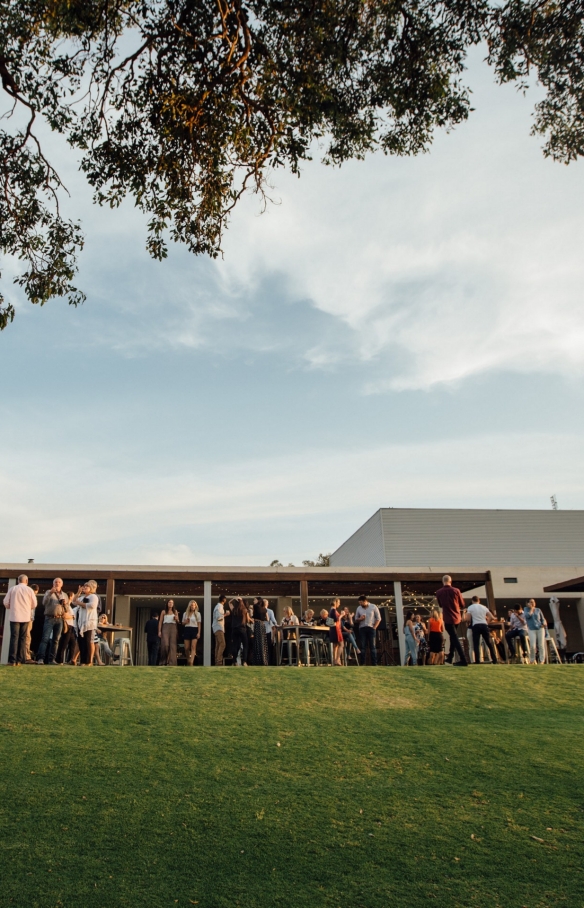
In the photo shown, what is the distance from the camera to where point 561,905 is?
418 centimetres

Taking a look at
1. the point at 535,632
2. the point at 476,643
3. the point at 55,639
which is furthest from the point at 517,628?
the point at 55,639

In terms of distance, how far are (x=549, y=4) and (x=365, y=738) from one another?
791cm

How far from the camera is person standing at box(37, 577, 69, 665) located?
12.0 m

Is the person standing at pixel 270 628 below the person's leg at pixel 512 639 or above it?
above

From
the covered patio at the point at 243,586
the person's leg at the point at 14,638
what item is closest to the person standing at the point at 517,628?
the covered patio at the point at 243,586

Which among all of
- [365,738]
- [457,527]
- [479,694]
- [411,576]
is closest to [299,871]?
[365,738]

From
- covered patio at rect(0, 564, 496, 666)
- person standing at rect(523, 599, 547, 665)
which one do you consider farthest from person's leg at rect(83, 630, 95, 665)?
person standing at rect(523, 599, 547, 665)

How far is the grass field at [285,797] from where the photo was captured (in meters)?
4.40

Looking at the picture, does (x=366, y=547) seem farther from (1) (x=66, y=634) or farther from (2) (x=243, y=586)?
(1) (x=66, y=634)

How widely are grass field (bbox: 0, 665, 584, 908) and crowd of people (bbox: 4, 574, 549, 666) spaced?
7.85ft

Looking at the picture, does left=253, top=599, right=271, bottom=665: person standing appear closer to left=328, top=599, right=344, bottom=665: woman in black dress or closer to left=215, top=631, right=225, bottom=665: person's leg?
left=215, top=631, right=225, bottom=665: person's leg

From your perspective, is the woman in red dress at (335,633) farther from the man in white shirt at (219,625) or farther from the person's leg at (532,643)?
the person's leg at (532,643)

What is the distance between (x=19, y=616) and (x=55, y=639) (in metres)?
0.89

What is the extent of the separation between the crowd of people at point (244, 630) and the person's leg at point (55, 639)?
2 centimetres
